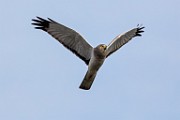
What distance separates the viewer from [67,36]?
805 inches

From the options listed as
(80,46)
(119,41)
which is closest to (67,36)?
(80,46)

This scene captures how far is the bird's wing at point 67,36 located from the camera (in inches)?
799

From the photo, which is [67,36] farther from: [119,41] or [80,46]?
[119,41]

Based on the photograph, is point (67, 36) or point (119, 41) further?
point (119, 41)

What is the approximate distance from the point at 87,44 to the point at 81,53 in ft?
1.38

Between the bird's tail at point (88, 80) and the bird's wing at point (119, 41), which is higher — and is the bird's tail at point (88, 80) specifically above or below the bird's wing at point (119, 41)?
below

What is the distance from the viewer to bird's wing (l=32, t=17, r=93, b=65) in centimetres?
2030

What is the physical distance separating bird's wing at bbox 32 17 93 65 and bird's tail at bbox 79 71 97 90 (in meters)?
0.74

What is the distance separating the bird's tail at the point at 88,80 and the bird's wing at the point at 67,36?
735mm

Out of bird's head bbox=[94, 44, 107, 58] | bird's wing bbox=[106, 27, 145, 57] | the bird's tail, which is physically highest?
bird's wing bbox=[106, 27, 145, 57]

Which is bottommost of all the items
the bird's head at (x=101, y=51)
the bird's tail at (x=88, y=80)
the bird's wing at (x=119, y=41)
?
the bird's tail at (x=88, y=80)

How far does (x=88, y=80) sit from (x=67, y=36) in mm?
1268

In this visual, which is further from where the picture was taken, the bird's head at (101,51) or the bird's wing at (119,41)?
the bird's wing at (119,41)

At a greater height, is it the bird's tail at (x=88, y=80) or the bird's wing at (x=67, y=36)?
the bird's wing at (x=67, y=36)
